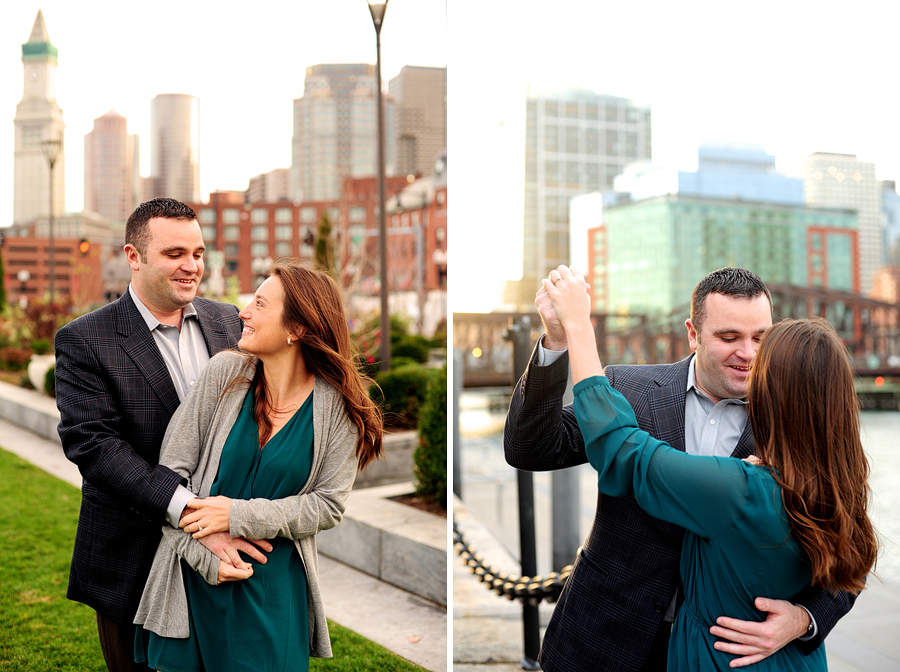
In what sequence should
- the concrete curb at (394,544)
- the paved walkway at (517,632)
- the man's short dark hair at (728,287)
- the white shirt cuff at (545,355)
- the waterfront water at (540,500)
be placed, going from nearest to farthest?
the white shirt cuff at (545,355), the man's short dark hair at (728,287), the paved walkway at (517,632), the concrete curb at (394,544), the waterfront water at (540,500)

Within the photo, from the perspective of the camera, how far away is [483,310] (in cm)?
821

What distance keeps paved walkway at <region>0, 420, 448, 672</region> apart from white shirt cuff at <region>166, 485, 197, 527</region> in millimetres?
2371

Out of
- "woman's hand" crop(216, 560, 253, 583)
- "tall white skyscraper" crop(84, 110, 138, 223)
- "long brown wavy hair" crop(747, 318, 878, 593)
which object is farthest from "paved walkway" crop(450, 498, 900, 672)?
"tall white skyscraper" crop(84, 110, 138, 223)

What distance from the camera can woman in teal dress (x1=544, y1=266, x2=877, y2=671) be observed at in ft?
5.24

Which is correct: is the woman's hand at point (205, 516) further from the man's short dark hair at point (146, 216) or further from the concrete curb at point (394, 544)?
the concrete curb at point (394, 544)

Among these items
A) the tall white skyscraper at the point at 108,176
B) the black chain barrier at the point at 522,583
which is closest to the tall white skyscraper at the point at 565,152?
the tall white skyscraper at the point at 108,176

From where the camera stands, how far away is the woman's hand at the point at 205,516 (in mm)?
2033

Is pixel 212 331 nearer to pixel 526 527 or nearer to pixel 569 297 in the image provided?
pixel 569 297

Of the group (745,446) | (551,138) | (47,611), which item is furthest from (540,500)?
(551,138)

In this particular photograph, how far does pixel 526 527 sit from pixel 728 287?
111 inches

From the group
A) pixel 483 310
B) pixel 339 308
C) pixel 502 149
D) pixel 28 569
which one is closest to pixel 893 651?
pixel 339 308

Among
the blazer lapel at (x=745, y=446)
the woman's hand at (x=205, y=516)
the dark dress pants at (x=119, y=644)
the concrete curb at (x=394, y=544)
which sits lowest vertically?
the concrete curb at (x=394, y=544)

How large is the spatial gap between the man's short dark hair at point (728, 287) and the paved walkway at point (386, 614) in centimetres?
270

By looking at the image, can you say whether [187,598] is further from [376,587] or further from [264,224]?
[264,224]
